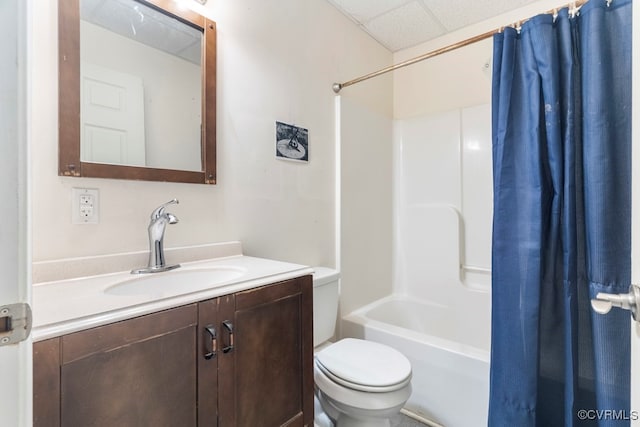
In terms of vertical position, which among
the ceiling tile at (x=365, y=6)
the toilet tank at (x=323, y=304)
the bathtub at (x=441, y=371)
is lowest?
the bathtub at (x=441, y=371)

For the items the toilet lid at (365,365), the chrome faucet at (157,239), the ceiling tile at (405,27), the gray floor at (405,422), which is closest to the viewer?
the chrome faucet at (157,239)

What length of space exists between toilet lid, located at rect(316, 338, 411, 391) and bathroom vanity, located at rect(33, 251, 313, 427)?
0.22 m

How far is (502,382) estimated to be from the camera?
1.14 m

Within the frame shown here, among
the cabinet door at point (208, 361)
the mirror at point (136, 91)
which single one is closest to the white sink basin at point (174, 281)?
the cabinet door at point (208, 361)

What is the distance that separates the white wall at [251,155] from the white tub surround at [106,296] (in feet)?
0.45

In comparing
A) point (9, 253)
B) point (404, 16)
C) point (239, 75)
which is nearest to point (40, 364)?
point (9, 253)

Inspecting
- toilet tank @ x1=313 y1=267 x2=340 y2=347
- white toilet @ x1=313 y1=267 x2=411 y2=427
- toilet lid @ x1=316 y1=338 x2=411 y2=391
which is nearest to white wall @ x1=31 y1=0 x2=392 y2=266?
toilet tank @ x1=313 y1=267 x2=340 y2=347

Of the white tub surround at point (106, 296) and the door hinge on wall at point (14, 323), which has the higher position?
the door hinge on wall at point (14, 323)

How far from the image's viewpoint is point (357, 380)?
3.99ft

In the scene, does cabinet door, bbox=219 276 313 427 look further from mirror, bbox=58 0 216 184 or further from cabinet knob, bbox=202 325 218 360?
mirror, bbox=58 0 216 184

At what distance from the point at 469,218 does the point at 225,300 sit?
Answer: 78.1 inches

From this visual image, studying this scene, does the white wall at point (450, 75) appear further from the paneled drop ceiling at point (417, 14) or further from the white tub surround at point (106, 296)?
the white tub surround at point (106, 296)

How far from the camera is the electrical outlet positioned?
39.2 inches

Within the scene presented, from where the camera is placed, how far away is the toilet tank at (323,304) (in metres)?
1.49
